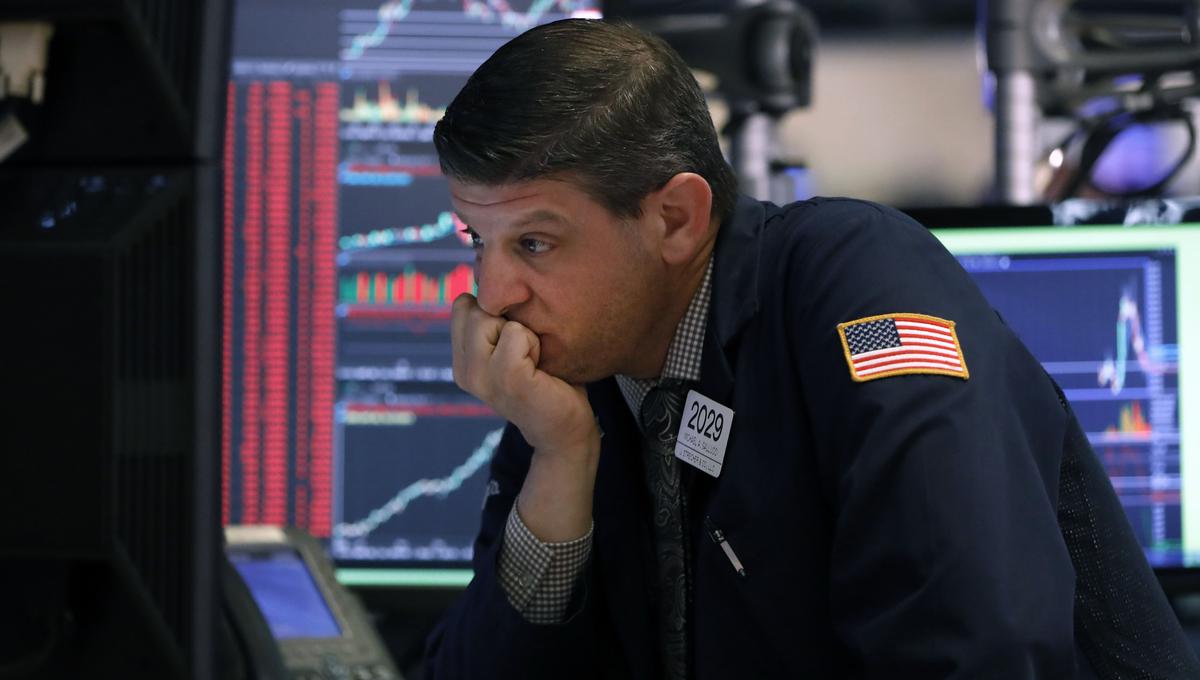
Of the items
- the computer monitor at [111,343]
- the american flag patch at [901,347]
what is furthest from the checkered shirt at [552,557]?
the computer monitor at [111,343]

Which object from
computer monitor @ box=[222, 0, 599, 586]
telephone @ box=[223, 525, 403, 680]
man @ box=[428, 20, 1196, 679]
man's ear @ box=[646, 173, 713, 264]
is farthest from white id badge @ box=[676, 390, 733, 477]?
computer monitor @ box=[222, 0, 599, 586]

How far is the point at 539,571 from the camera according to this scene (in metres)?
1.25

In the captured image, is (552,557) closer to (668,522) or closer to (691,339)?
(668,522)

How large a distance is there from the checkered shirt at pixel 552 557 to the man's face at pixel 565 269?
0.04 m

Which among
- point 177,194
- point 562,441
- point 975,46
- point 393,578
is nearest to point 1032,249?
point 975,46

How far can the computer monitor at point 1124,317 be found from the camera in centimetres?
172

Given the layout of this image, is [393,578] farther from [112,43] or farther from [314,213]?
[112,43]

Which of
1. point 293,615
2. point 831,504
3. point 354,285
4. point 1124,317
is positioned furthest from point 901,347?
point 354,285

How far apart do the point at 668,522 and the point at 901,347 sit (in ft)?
1.07

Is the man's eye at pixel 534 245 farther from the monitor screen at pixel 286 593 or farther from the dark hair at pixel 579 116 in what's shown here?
the monitor screen at pixel 286 593

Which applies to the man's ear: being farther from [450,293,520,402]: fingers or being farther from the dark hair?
[450,293,520,402]: fingers

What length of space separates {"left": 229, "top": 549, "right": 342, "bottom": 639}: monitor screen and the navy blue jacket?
119 mm

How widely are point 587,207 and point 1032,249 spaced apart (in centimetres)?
83

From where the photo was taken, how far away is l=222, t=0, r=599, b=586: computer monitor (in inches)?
71.1
